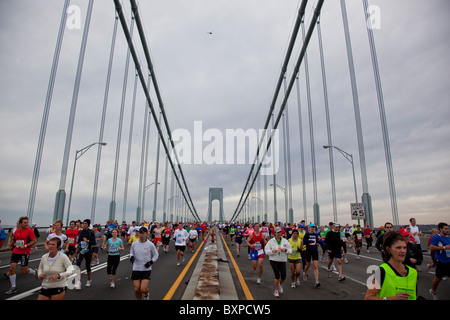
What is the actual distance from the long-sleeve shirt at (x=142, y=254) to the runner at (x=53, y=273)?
143 cm

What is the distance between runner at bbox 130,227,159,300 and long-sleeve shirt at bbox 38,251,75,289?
141 cm

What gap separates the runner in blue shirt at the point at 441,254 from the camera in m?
6.30

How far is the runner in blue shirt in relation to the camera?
6297 millimetres

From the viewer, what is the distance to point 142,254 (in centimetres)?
567

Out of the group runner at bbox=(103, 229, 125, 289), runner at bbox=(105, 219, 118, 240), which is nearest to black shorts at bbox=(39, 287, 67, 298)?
runner at bbox=(103, 229, 125, 289)

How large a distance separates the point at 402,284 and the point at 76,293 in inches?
271

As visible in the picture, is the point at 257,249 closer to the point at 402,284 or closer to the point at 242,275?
the point at 242,275

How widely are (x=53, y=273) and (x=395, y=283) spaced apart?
4664 mm

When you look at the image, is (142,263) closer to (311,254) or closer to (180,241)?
(311,254)

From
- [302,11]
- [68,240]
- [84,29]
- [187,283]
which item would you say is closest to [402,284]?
[187,283]

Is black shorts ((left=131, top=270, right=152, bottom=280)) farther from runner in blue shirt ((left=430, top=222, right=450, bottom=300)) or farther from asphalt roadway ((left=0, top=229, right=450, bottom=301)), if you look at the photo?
runner in blue shirt ((left=430, top=222, right=450, bottom=300))

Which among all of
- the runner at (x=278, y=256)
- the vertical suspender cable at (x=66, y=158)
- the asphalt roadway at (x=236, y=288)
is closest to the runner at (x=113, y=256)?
the asphalt roadway at (x=236, y=288)

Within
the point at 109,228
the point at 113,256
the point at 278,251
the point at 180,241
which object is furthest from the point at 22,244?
the point at 109,228
